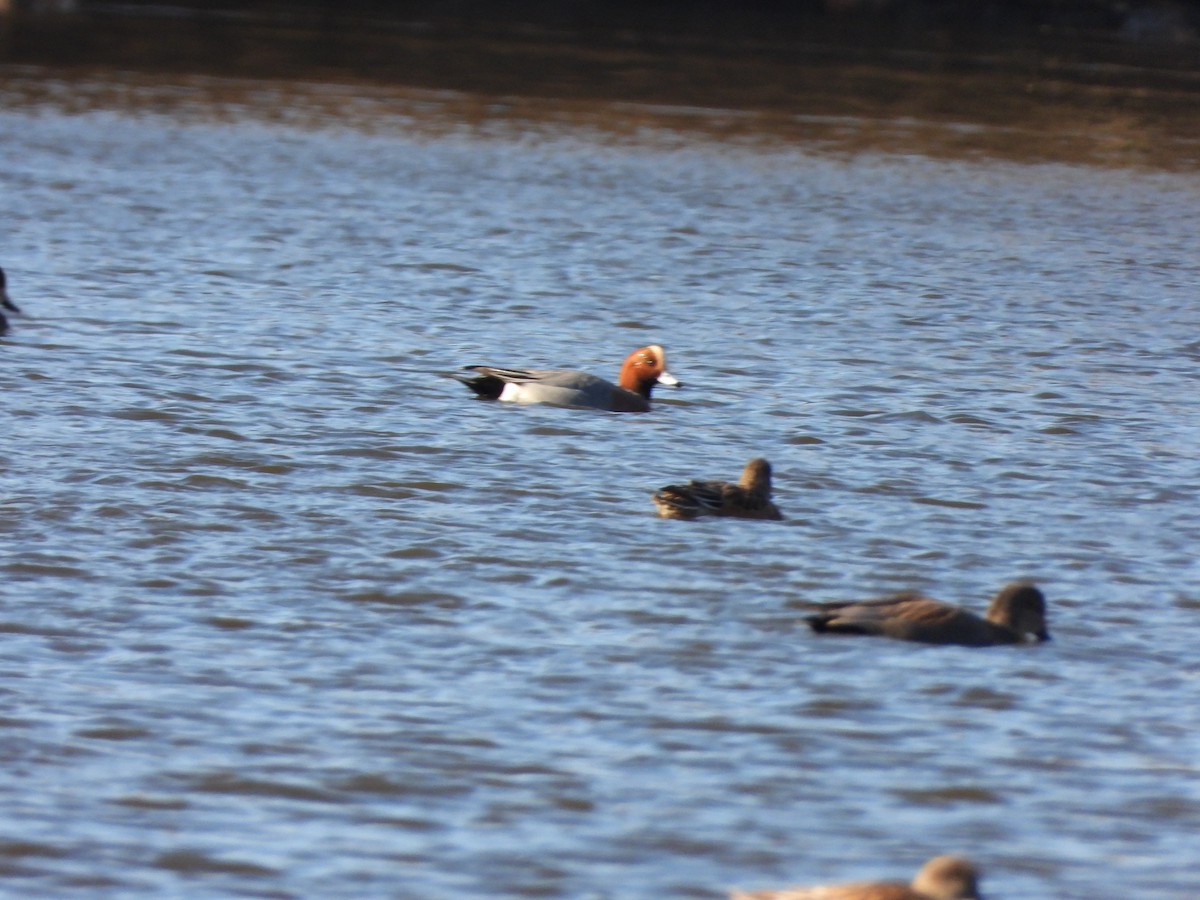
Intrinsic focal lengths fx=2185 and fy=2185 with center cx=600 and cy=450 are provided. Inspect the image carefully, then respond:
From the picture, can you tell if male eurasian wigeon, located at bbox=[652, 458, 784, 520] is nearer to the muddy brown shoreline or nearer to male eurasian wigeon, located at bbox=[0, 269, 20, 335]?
male eurasian wigeon, located at bbox=[0, 269, 20, 335]

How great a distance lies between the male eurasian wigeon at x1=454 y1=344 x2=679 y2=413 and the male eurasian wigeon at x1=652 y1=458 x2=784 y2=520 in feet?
7.35

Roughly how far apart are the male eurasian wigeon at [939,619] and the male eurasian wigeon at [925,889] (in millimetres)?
2390

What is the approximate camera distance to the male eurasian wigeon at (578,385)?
11203 millimetres

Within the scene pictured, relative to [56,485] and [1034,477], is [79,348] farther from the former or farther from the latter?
[1034,477]

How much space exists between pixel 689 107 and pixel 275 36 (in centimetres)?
1179

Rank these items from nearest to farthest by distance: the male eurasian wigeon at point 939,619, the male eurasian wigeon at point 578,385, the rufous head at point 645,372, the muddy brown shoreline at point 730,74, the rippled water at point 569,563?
1. the rippled water at point 569,563
2. the male eurasian wigeon at point 939,619
3. the male eurasian wigeon at point 578,385
4. the rufous head at point 645,372
5. the muddy brown shoreline at point 730,74

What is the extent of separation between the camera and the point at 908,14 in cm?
5394

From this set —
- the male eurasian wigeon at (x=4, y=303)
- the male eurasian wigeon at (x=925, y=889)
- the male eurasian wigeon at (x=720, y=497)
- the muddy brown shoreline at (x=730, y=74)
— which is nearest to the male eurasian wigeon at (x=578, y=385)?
the male eurasian wigeon at (x=720, y=497)

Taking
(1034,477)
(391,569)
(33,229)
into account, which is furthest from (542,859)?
(33,229)

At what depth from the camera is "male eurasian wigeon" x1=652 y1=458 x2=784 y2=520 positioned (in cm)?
887

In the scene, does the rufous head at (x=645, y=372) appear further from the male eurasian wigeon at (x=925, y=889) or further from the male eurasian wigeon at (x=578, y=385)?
the male eurasian wigeon at (x=925, y=889)

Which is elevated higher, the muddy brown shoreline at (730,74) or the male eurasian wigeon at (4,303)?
the muddy brown shoreline at (730,74)

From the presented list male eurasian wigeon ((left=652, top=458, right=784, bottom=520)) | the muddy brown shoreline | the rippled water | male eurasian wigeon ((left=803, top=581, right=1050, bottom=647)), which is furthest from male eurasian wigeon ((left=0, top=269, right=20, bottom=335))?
the muddy brown shoreline

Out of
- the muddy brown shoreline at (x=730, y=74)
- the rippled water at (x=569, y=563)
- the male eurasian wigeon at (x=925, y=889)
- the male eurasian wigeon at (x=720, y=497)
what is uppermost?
the muddy brown shoreline at (x=730, y=74)
